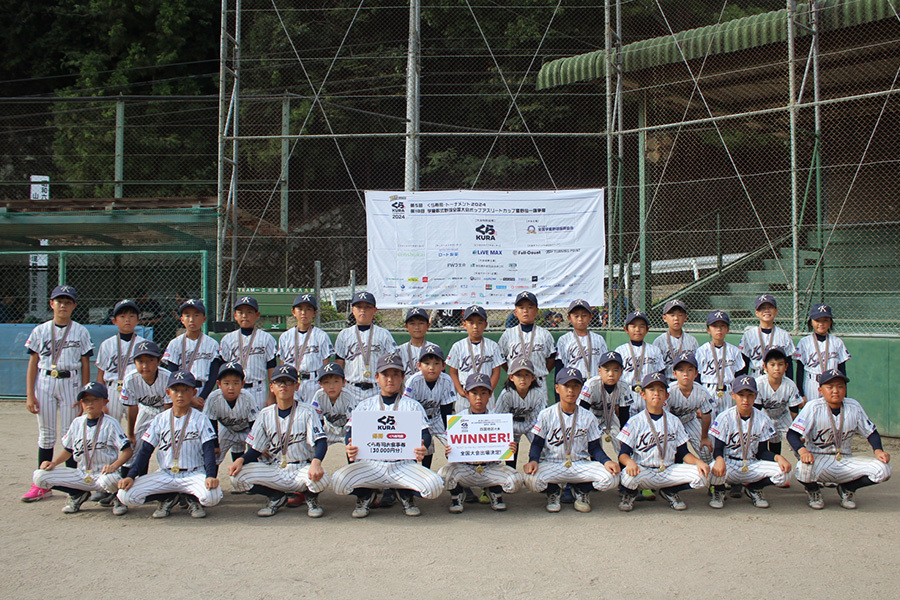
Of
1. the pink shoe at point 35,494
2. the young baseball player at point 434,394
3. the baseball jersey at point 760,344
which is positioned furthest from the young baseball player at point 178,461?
the baseball jersey at point 760,344

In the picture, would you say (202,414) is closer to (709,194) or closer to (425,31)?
(425,31)

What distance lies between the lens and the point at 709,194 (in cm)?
1519

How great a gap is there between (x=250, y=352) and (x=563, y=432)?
9.76 feet

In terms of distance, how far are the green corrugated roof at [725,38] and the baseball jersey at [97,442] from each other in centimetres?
825

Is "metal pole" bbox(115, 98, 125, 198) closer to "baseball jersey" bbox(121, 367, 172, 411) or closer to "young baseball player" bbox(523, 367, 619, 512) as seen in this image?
"baseball jersey" bbox(121, 367, 172, 411)

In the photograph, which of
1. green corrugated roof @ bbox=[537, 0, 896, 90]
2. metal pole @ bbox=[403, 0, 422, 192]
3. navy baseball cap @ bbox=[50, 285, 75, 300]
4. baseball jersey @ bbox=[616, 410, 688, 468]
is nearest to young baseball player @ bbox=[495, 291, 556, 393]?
baseball jersey @ bbox=[616, 410, 688, 468]

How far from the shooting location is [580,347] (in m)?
6.64

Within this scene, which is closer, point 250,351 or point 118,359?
point 118,359

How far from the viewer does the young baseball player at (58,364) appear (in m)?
6.09

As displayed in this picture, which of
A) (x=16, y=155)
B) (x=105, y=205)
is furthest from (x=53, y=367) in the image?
(x=16, y=155)

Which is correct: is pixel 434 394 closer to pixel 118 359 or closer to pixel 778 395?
pixel 118 359

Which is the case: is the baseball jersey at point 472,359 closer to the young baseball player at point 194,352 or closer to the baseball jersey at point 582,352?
the baseball jersey at point 582,352

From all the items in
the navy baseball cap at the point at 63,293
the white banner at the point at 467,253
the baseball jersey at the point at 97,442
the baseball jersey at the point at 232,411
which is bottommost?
the baseball jersey at the point at 97,442

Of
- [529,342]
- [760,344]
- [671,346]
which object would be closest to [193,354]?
[529,342]
